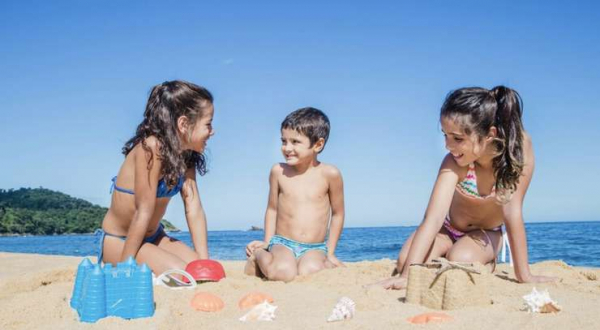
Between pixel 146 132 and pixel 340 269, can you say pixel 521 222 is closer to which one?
pixel 340 269

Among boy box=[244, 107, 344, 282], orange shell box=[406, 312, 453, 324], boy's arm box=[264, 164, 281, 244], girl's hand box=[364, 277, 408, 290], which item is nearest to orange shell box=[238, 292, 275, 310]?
girl's hand box=[364, 277, 408, 290]

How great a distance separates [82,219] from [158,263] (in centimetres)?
5848

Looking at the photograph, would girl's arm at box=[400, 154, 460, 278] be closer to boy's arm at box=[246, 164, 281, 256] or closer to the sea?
boy's arm at box=[246, 164, 281, 256]

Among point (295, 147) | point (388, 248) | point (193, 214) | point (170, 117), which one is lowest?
point (388, 248)

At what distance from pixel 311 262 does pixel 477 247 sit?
1.43 meters

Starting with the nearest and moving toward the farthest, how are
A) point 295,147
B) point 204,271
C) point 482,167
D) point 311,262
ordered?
point 204,271, point 482,167, point 311,262, point 295,147

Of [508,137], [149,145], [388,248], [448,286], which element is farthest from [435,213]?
[388,248]

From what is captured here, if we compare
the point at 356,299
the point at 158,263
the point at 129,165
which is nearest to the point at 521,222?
the point at 356,299

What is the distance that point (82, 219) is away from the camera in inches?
2259

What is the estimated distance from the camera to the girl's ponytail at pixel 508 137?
149 inches

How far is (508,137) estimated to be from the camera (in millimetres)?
3836

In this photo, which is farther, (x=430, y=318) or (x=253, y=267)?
(x=253, y=267)

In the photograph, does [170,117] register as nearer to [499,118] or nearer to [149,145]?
[149,145]

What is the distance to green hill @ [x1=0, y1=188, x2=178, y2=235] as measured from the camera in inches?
2188
